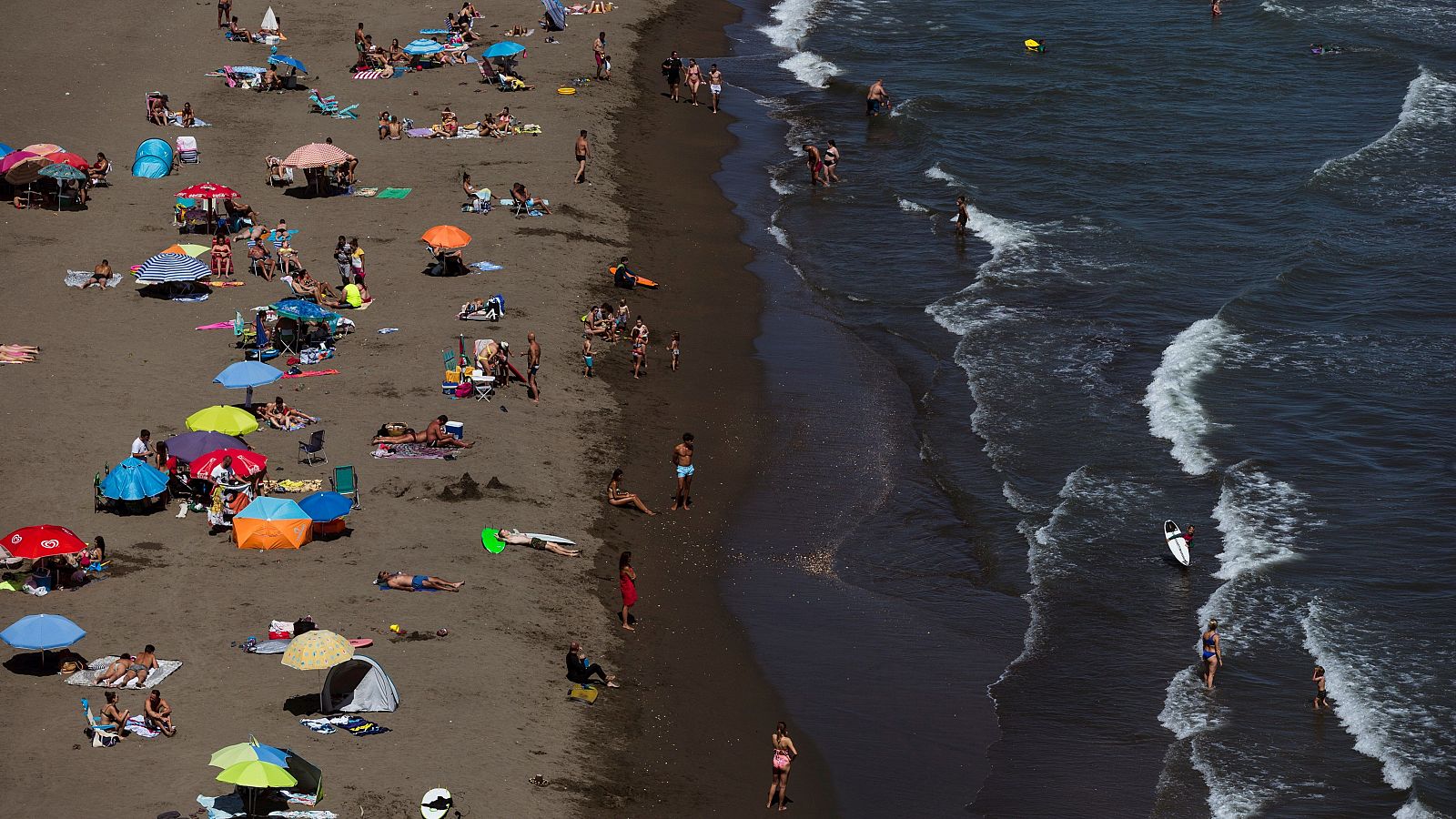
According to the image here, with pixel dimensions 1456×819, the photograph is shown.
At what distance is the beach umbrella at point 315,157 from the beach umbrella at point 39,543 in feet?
58.4

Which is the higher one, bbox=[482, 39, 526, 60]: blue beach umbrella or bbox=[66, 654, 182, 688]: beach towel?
bbox=[482, 39, 526, 60]: blue beach umbrella

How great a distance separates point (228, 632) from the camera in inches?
823

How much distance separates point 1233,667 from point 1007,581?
12.8 feet

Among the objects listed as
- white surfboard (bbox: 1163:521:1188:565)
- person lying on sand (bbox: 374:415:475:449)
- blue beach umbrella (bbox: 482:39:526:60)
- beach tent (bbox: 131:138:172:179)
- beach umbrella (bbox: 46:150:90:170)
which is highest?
blue beach umbrella (bbox: 482:39:526:60)

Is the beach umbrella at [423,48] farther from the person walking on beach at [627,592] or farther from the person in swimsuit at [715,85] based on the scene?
the person walking on beach at [627,592]

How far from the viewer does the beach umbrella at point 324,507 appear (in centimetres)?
2328

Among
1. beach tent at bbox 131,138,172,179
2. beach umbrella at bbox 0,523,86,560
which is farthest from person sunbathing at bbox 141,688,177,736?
beach tent at bbox 131,138,172,179

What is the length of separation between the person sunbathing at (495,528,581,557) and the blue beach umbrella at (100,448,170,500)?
17.6 feet

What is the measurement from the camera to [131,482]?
2362 centimetres

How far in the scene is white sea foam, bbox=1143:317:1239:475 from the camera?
98.4 feet

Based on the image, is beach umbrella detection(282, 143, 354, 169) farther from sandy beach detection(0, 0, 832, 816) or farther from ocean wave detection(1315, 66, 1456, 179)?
ocean wave detection(1315, 66, 1456, 179)

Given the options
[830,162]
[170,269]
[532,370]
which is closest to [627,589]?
[532,370]

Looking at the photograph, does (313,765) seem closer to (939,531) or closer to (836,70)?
(939,531)

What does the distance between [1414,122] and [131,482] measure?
138ft
